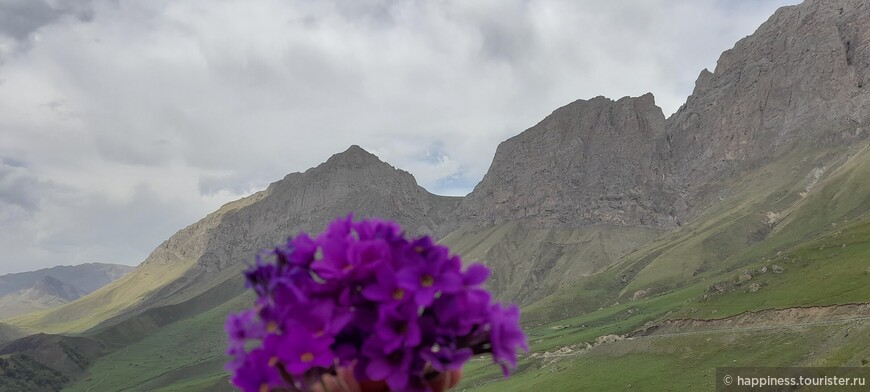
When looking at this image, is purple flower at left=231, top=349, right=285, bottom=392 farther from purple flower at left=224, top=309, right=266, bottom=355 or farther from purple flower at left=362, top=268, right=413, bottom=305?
purple flower at left=362, top=268, right=413, bottom=305

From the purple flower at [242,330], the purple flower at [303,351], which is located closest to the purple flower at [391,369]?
the purple flower at [303,351]

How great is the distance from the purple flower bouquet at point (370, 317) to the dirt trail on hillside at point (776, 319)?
58.0m

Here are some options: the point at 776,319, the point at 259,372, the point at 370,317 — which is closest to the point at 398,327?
the point at 370,317

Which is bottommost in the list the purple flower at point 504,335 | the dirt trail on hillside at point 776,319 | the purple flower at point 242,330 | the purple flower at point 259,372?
the dirt trail on hillside at point 776,319

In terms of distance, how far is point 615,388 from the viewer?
5525 centimetres

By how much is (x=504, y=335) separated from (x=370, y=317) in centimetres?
83

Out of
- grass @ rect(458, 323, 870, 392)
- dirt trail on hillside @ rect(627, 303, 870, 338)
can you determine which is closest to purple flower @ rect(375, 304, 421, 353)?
grass @ rect(458, 323, 870, 392)

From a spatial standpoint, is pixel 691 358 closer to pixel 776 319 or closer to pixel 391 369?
pixel 776 319

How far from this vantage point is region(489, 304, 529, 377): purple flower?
3096mm

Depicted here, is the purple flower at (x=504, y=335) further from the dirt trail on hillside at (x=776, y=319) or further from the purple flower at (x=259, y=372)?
the dirt trail on hillside at (x=776, y=319)

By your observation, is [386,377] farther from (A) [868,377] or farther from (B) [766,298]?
(B) [766,298]

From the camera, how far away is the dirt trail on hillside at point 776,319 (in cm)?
5596

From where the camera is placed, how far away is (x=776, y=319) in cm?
6556

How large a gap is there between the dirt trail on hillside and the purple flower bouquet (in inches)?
2282
